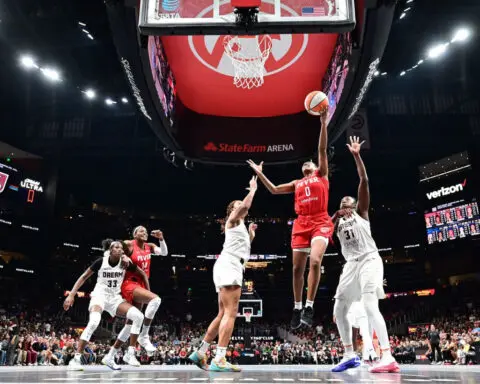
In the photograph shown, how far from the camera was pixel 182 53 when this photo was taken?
9703 millimetres

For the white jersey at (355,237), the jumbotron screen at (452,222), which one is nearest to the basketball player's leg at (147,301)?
the white jersey at (355,237)

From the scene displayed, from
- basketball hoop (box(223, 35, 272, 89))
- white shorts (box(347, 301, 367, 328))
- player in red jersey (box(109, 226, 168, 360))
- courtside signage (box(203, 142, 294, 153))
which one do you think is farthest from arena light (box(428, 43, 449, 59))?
player in red jersey (box(109, 226, 168, 360))

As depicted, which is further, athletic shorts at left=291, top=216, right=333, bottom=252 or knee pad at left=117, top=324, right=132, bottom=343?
knee pad at left=117, top=324, right=132, bottom=343

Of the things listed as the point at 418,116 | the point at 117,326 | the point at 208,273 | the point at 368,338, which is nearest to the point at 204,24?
the point at 368,338

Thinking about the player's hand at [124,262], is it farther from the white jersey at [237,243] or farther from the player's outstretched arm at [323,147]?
the player's outstretched arm at [323,147]

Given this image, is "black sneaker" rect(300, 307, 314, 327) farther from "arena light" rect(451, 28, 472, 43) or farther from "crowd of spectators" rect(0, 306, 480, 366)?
"arena light" rect(451, 28, 472, 43)

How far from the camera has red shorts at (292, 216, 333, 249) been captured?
19.3 ft

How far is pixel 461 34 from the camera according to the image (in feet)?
46.5

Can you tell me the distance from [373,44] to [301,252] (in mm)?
3559

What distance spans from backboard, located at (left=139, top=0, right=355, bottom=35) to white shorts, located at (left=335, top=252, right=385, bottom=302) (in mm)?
2889

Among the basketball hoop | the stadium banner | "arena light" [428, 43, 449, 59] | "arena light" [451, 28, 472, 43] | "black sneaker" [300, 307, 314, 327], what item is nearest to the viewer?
"black sneaker" [300, 307, 314, 327]

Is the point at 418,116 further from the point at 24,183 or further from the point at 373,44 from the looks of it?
the point at 24,183

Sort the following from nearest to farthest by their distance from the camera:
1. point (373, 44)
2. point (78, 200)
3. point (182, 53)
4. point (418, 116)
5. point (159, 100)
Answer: point (373, 44) → point (159, 100) → point (182, 53) → point (418, 116) → point (78, 200)

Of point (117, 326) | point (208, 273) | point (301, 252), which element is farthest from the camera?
point (208, 273)
